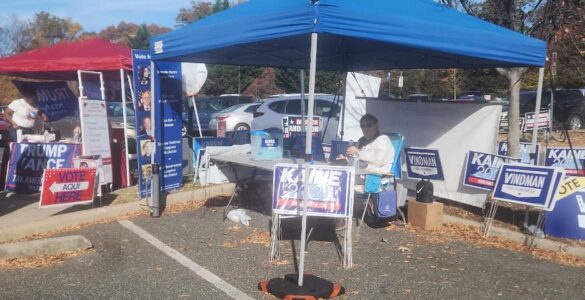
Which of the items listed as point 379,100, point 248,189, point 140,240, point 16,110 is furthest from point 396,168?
point 16,110

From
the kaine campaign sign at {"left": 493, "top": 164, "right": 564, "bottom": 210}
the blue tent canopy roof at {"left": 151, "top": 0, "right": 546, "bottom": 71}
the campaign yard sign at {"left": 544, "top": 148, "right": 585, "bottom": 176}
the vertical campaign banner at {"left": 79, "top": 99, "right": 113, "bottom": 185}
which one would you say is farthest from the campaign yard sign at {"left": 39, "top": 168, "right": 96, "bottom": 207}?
the campaign yard sign at {"left": 544, "top": 148, "right": 585, "bottom": 176}

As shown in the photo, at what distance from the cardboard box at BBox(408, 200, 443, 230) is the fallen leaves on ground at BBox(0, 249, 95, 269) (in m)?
4.02

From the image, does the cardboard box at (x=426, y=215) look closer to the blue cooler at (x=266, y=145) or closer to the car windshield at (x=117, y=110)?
the blue cooler at (x=266, y=145)

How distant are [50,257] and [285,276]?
2.48 meters

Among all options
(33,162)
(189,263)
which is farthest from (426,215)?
(33,162)

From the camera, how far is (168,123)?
8297 mm

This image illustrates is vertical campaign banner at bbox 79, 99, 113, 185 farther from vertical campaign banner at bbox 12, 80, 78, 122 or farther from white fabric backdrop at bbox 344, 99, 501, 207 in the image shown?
white fabric backdrop at bbox 344, 99, 501, 207

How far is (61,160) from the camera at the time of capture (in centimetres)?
823

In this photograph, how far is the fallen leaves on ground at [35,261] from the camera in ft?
16.6

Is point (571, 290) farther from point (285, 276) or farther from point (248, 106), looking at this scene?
point (248, 106)

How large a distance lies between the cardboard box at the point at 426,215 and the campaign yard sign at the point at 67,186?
4349 mm

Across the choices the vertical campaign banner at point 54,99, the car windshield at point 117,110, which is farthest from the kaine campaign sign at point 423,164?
the car windshield at point 117,110

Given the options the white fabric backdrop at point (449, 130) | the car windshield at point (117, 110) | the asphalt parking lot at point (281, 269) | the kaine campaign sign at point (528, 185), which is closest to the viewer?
the asphalt parking lot at point (281, 269)

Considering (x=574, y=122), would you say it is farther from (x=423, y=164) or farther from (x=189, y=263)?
(x=189, y=263)
